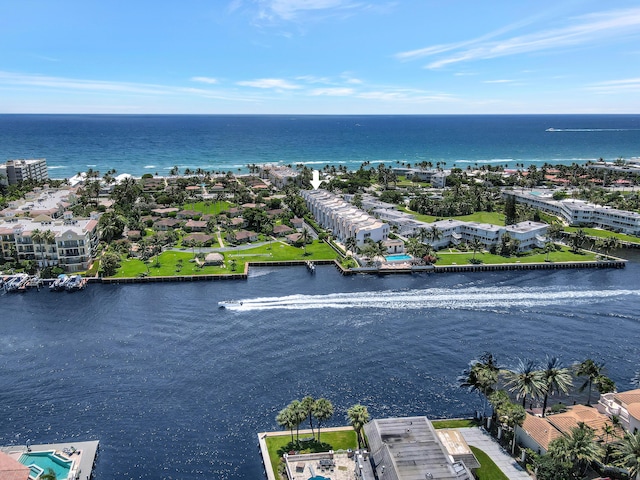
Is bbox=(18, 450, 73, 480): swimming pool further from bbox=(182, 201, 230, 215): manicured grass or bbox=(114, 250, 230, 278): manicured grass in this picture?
bbox=(182, 201, 230, 215): manicured grass

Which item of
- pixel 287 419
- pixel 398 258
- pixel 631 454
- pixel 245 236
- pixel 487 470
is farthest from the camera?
pixel 245 236

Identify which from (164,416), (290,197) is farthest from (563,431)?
(290,197)

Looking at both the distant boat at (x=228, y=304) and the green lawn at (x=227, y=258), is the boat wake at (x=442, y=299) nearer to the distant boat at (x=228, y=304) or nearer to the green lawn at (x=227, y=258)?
the distant boat at (x=228, y=304)

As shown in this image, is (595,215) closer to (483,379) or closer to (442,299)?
(442,299)

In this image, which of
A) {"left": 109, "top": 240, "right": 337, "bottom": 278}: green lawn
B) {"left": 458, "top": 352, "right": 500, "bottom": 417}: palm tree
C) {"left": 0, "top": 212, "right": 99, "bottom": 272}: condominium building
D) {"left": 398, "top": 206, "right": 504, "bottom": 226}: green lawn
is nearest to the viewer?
{"left": 458, "top": 352, "right": 500, "bottom": 417}: palm tree

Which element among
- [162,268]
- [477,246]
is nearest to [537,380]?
[477,246]

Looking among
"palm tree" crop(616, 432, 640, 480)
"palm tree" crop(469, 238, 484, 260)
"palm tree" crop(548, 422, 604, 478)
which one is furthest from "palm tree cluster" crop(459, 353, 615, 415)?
"palm tree" crop(469, 238, 484, 260)
